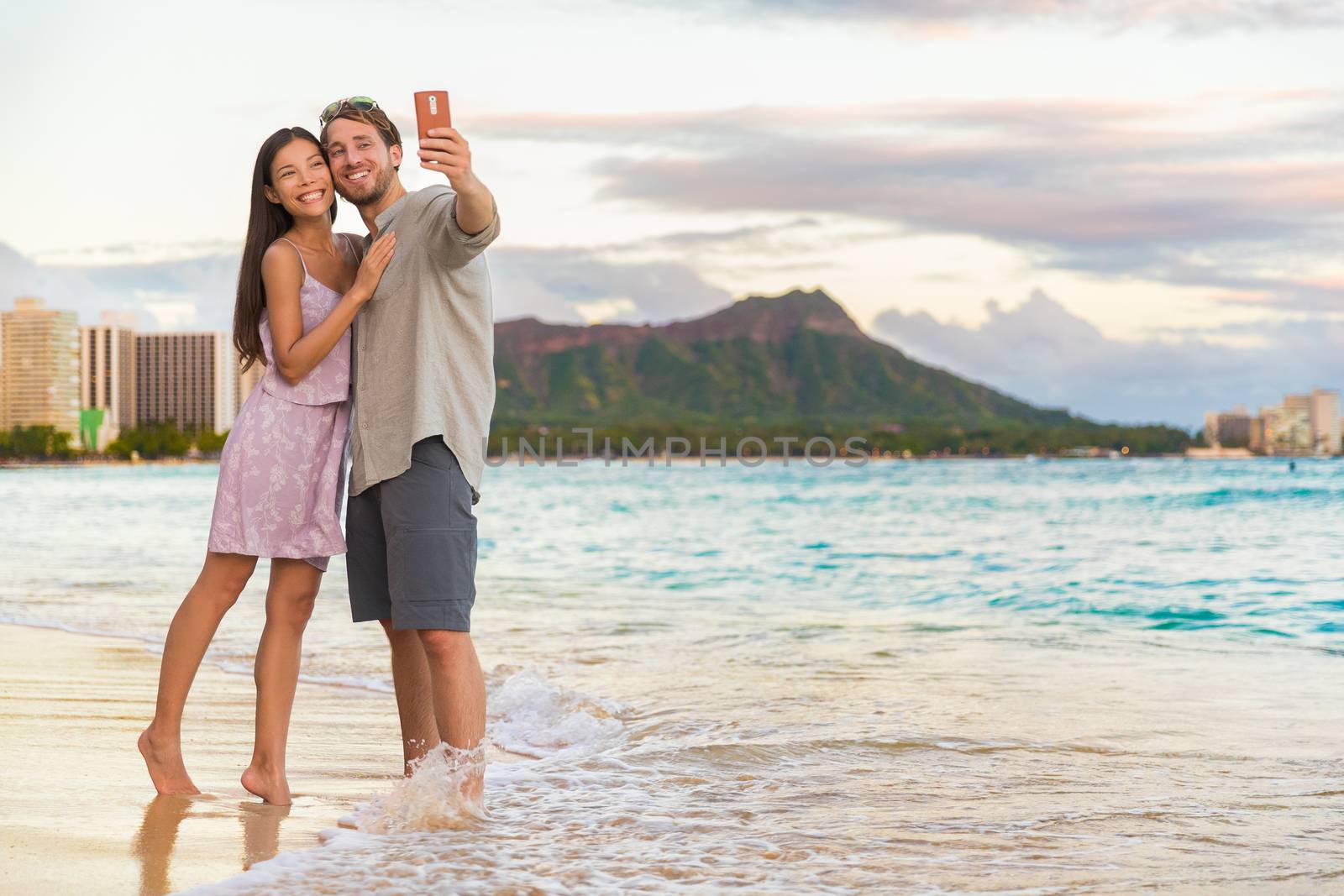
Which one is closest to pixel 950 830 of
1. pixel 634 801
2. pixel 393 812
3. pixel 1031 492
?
pixel 634 801

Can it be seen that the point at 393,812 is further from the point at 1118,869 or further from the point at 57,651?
the point at 57,651

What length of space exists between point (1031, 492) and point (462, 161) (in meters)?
41.9

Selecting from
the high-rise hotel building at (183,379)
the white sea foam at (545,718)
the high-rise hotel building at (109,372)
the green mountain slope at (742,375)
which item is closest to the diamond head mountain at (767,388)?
the green mountain slope at (742,375)

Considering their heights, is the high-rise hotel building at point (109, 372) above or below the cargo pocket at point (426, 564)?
above

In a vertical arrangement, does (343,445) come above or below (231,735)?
above

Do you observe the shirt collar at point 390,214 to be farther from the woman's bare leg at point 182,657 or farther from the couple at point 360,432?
the woman's bare leg at point 182,657

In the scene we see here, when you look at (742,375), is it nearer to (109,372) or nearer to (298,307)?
(109,372)

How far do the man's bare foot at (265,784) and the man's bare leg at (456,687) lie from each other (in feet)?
1.69

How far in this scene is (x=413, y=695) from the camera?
368cm

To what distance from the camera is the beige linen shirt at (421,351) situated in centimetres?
329

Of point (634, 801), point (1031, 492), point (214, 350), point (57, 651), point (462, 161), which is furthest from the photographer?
point (214, 350)

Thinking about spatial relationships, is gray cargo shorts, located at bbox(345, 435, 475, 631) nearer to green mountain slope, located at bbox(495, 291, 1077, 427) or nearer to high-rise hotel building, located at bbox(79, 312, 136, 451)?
green mountain slope, located at bbox(495, 291, 1077, 427)

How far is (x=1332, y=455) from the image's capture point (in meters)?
118

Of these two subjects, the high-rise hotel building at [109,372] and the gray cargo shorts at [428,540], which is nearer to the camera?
the gray cargo shorts at [428,540]
